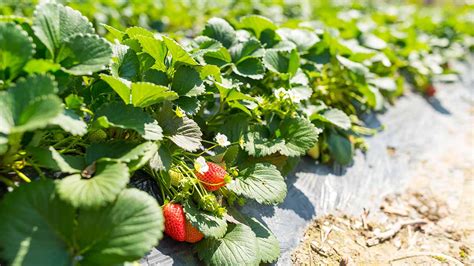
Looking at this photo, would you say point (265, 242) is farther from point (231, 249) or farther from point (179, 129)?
point (179, 129)

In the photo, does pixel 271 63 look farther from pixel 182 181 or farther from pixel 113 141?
pixel 113 141

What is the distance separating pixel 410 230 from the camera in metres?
1.89

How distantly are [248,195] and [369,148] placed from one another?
1138 millimetres

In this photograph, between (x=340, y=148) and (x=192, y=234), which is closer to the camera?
(x=192, y=234)

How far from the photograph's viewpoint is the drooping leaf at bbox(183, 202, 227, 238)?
1321 millimetres

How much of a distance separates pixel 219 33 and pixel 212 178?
0.72m

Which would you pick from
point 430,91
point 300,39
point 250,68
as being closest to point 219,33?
point 250,68

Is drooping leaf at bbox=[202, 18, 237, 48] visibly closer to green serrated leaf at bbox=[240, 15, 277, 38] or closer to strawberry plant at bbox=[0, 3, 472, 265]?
strawberry plant at bbox=[0, 3, 472, 265]

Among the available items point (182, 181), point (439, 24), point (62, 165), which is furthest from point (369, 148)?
point (439, 24)

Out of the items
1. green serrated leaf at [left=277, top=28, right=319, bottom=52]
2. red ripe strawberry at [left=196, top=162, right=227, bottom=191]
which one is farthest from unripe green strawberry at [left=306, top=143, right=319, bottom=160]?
red ripe strawberry at [left=196, top=162, right=227, bottom=191]

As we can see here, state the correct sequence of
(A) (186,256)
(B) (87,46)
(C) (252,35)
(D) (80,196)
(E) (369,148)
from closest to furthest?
1. (D) (80,196)
2. (B) (87,46)
3. (A) (186,256)
4. (C) (252,35)
5. (E) (369,148)

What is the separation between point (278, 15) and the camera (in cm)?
383

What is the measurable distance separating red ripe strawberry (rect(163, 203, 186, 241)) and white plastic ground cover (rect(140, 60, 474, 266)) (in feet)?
0.17

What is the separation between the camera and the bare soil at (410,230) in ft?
5.39
